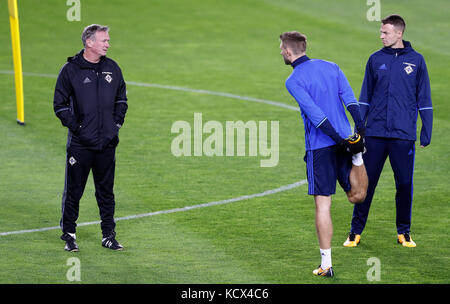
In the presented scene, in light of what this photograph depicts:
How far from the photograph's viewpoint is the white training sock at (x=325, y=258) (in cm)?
869

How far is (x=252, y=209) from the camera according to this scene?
11320 mm

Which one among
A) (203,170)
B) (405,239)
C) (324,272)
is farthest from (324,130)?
(203,170)

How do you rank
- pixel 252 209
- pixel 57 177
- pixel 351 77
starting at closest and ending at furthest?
1. pixel 252 209
2. pixel 57 177
3. pixel 351 77

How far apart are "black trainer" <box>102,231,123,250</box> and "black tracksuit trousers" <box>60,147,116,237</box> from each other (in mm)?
46

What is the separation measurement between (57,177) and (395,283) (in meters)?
5.88

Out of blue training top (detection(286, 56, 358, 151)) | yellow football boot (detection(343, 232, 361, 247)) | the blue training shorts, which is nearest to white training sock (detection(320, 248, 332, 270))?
the blue training shorts

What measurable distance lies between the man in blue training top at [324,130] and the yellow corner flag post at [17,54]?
758 cm

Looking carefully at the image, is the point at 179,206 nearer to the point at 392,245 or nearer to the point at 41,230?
the point at 41,230

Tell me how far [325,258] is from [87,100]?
9.48 feet

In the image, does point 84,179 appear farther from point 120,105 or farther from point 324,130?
point 324,130

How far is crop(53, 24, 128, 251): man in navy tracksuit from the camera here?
934cm

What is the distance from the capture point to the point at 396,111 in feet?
31.7
